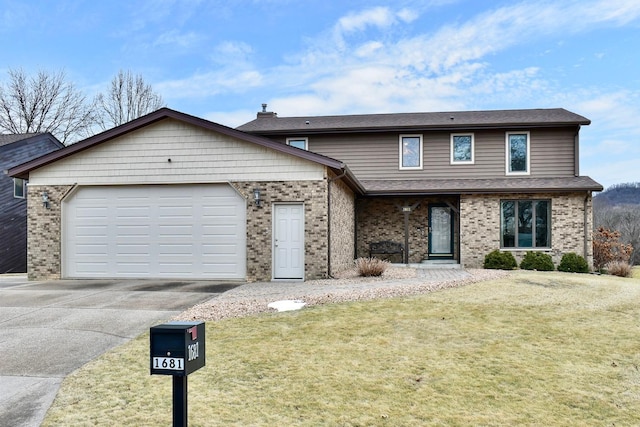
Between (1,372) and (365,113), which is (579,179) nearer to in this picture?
(365,113)

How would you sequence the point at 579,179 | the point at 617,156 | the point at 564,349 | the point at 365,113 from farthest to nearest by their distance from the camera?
1. the point at 617,156
2. the point at 365,113
3. the point at 579,179
4. the point at 564,349

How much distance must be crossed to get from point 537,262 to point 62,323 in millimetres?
14250

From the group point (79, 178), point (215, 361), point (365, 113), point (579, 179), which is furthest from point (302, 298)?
point (365, 113)

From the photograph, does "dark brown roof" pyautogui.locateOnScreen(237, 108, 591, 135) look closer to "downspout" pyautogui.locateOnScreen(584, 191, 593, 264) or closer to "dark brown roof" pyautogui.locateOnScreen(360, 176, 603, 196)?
"dark brown roof" pyautogui.locateOnScreen(360, 176, 603, 196)

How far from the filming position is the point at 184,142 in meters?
13.2

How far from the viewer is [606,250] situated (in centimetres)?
1866

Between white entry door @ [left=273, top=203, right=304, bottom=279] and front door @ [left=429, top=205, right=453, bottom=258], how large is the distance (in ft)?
24.7

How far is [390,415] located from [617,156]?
34185 mm

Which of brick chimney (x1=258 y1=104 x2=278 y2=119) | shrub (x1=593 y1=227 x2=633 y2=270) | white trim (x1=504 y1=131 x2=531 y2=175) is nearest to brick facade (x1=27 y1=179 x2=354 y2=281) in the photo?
white trim (x1=504 y1=131 x2=531 y2=175)

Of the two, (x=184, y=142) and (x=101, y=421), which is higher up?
(x=184, y=142)

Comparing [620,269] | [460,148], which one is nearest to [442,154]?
[460,148]

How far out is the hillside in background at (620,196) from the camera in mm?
43875

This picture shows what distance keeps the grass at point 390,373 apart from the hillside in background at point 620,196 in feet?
134

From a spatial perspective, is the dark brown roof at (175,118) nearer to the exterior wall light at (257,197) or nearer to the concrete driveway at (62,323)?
the exterior wall light at (257,197)
